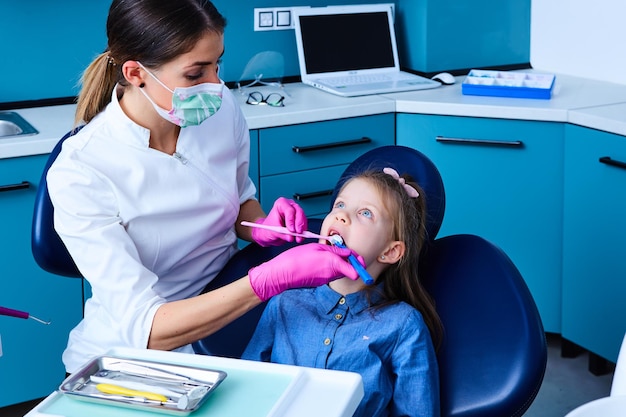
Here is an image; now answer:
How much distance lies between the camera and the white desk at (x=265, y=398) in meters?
1.16

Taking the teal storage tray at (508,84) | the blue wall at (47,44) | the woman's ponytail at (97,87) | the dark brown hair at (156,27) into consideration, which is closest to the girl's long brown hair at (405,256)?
the dark brown hair at (156,27)

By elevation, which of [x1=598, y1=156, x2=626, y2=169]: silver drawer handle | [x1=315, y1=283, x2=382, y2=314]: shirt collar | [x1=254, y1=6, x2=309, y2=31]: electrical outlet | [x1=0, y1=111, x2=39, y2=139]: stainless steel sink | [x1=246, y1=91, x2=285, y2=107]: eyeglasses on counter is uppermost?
[x1=254, y1=6, x2=309, y2=31]: electrical outlet

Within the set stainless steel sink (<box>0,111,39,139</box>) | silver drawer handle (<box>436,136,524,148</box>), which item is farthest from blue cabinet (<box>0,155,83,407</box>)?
silver drawer handle (<box>436,136,524,148</box>)

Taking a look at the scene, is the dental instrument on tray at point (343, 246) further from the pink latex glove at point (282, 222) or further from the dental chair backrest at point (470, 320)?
the dental chair backrest at point (470, 320)

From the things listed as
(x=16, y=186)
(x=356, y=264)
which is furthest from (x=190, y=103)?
(x=16, y=186)

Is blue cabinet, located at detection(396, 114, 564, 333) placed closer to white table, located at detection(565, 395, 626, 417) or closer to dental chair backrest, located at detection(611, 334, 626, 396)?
dental chair backrest, located at detection(611, 334, 626, 396)

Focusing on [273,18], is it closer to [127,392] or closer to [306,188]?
[306,188]

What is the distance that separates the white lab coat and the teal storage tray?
1224 mm

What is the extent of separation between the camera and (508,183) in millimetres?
2994

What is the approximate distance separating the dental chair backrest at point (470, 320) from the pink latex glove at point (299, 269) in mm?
273

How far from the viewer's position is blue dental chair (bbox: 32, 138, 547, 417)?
1591 millimetres

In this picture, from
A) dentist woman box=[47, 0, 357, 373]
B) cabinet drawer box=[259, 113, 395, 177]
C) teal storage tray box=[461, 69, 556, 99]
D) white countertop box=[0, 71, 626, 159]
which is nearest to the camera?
dentist woman box=[47, 0, 357, 373]

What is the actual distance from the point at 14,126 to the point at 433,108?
4.38ft

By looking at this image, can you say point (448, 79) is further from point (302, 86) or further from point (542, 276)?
point (542, 276)
